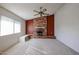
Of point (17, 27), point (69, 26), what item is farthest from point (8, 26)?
point (69, 26)

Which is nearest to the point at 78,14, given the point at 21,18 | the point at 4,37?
the point at 21,18

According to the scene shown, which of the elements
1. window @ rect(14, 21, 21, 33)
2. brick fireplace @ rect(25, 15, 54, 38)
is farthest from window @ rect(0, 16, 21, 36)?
brick fireplace @ rect(25, 15, 54, 38)

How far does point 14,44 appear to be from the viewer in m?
4.39

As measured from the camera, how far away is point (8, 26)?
418 centimetres

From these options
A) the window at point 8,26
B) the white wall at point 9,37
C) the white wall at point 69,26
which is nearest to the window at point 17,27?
the window at point 8,26

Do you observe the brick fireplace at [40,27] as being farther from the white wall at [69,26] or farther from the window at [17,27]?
the white wall at [69,26]

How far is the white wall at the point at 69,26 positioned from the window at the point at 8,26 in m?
1.82

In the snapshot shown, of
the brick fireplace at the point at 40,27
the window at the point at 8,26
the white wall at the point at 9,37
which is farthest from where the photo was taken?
the brick fireplace at the point at 40,27

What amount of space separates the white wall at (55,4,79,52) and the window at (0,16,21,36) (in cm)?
182

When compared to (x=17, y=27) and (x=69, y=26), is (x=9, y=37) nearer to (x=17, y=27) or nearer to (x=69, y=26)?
(x=17, y=27)

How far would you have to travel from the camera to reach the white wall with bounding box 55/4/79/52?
3768 millimetres

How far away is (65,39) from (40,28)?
1225 millimetres

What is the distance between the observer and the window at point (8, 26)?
382cm
